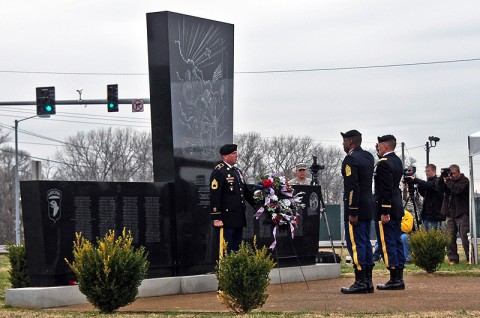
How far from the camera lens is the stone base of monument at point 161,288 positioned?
13.2 m

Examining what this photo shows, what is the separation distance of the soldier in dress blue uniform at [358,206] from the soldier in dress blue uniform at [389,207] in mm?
158

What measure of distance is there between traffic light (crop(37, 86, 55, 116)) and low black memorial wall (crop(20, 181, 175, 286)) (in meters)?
18.4

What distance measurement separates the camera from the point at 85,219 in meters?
14.0

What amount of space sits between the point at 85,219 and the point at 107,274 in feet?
7.82

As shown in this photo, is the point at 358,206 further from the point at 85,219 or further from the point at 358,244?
the point at 85,219

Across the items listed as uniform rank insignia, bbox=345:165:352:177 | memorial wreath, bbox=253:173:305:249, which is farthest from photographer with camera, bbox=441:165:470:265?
uniform rank insignia, bbox=345:165:352:177

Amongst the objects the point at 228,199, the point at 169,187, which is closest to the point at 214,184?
the point at 228,199

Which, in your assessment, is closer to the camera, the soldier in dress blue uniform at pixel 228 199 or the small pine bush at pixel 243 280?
the small pine bush at pixel 243 280

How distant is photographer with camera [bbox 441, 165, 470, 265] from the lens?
21.2 m

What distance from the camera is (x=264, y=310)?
12.1 meters

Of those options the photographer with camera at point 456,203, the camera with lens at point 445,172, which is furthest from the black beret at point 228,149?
the camera with lens at point 445,172

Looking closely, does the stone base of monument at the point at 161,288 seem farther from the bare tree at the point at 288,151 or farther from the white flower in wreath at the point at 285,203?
the bare tree at the point at 288,151

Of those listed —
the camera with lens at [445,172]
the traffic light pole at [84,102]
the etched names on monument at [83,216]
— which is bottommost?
the etched names on monument at [83,216]

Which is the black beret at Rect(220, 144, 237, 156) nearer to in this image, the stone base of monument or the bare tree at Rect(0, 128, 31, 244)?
the stone base of monument
